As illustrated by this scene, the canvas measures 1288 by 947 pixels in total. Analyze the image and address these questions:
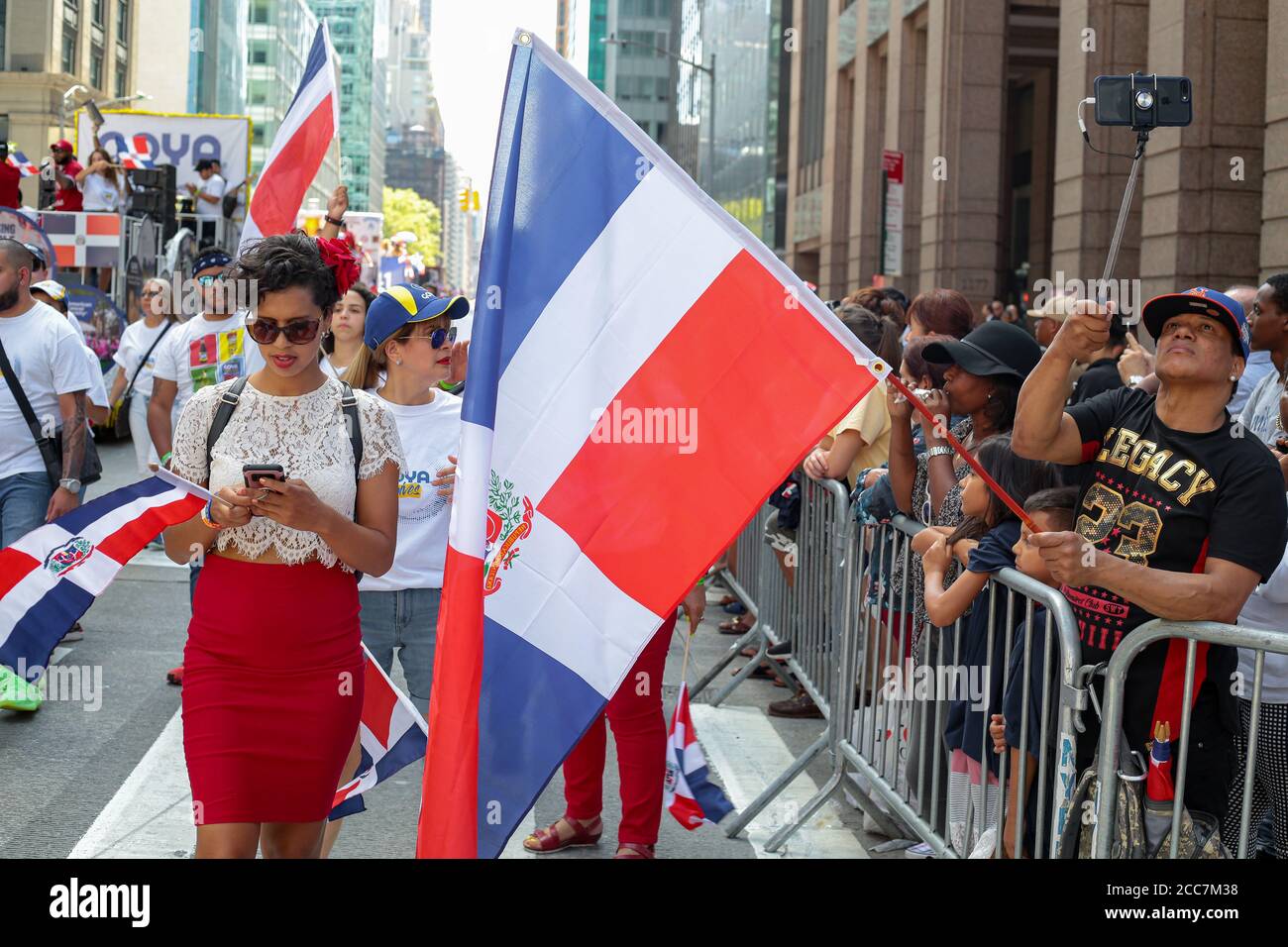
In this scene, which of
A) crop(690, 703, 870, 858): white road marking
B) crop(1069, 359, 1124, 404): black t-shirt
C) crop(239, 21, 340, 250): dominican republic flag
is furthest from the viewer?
crop(1069, 359, 1124, 404): black t-shirt

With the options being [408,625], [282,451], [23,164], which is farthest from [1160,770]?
[23,164]

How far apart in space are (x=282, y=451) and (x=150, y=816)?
2.76 m

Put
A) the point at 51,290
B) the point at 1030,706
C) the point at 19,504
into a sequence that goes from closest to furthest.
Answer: the point at 1030,706
the point at 19,504
the point at 51,290

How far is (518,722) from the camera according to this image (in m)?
3.42

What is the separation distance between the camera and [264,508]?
3.64 meters

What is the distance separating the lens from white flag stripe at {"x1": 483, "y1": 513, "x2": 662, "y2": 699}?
347cm

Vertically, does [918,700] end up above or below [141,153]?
below

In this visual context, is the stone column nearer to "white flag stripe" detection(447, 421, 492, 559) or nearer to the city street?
the city street

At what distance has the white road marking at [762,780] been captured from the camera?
19.6ft

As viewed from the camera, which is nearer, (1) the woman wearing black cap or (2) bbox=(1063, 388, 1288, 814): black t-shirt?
(2) bbox=(1063, 388, 1288, 814): black t-shirt

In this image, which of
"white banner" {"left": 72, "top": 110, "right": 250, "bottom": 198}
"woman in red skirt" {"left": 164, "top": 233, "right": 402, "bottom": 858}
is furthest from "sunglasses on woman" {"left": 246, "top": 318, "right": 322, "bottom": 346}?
"white banner" {"left": 72, "top": 110, "right": 250, "bottom": 198}

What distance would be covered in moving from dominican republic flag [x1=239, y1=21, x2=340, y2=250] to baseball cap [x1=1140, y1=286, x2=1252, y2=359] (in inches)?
174

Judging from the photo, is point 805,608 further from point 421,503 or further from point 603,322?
point 603,322

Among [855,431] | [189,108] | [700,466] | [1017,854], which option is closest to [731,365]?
[700,466]
